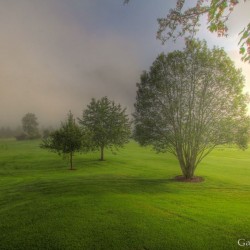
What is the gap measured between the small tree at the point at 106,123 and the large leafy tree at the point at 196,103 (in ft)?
90.8

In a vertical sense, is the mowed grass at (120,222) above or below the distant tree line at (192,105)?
below

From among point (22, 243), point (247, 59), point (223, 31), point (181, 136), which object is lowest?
point (22, 243)

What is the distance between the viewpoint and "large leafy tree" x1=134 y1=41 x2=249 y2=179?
1158 inches

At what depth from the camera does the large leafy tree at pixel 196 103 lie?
29.4 meters

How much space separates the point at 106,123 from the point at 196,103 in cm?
3343

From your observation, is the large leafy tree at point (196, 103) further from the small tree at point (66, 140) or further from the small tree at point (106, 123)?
the small tree at point (106, 123)

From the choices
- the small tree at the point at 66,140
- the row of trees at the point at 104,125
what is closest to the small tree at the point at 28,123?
the row of trees at the point at 104,125

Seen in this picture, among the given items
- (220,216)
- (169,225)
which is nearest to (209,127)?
(220,216)

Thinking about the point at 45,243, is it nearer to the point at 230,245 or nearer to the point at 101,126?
the point at 230,245

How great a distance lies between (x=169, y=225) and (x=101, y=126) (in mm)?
47110

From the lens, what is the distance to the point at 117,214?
46.0 feet

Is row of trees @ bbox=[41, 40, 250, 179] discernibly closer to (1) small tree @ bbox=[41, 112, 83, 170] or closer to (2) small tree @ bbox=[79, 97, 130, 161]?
(1) small tree @ bbox=[41, 112, 83, 170]

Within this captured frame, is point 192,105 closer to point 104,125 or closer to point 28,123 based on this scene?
point 104,125

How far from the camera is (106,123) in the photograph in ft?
198
